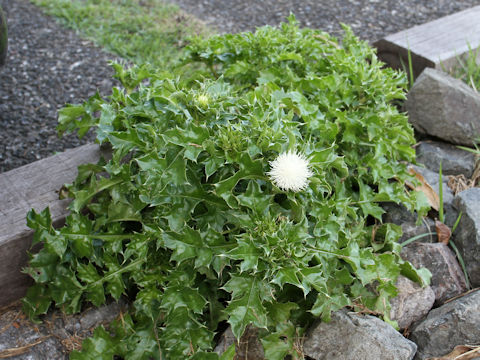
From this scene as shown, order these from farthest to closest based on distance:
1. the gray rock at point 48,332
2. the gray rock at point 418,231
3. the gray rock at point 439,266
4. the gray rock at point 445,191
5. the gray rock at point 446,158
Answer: the gray rock at point 446,158
the gray rock at point 445,191
the gray rock at point 418,231
the gray rock at point 439,266
the gray rock at point 48,332

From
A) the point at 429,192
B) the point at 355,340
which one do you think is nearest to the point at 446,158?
the point at 429,192

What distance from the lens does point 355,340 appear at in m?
2.19

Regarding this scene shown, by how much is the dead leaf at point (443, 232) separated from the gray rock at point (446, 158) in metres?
0.61

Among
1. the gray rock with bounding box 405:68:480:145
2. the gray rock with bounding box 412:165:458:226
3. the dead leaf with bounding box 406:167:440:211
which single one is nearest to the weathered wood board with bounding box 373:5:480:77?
the gray rock with bounding box 405:68:480:145

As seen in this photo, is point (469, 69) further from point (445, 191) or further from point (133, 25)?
point (133, 25)

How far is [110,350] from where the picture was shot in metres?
2.27

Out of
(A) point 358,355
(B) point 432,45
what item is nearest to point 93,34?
(B) point 432,45

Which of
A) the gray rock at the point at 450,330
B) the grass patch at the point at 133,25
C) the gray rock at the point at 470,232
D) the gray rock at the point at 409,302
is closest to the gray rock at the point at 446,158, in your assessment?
the gray rock at the point at 470,232

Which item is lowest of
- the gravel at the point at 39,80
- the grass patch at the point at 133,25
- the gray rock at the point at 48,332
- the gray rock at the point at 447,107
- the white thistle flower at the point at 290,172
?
the gray rock at the point at 48,332

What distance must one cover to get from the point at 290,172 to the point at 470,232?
1.38 m

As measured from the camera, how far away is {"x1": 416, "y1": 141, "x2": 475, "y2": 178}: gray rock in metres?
3.38

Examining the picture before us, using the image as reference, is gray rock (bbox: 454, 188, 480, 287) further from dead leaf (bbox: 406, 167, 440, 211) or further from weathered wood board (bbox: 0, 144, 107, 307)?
weathered wood board (bbox: 0, 144, 107, 307)

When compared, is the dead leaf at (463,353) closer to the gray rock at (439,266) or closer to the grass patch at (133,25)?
the gray rock at (439,266)

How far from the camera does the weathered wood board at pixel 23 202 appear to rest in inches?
95.7
